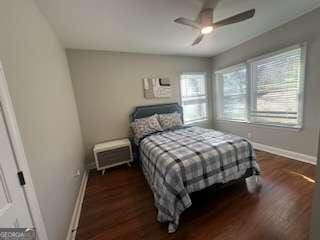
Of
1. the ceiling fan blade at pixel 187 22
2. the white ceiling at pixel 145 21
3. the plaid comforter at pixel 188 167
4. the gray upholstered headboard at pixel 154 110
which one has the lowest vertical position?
the plaid comforter at pixel 188 167

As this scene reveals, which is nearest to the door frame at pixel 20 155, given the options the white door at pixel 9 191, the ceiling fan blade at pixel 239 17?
the white door at pixel 9 191

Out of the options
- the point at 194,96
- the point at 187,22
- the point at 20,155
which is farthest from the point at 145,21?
the point at 194,96

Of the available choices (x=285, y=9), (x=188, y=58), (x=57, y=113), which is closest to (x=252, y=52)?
(x=285, y=9)

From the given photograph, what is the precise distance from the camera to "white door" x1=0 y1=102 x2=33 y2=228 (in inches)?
31.0

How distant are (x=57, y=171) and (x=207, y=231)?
1651mm

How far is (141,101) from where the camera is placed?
12.3 ft

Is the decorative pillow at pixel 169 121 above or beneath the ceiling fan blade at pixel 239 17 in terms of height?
beneath

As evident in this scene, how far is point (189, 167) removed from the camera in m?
1.75

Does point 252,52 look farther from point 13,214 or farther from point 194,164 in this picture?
point 13,214

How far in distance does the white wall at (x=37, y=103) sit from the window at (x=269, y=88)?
3.72 m

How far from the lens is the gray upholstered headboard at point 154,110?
11.8 ft

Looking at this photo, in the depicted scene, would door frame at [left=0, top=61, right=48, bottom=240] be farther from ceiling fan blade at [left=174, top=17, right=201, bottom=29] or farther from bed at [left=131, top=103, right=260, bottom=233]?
ceiling fan blade at [left=174, top=17, right=201, bottom=29]

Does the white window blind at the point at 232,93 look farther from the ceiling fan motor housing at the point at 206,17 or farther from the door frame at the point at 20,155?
the door frame at the point at 20,155

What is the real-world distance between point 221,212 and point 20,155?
6.56 feet
